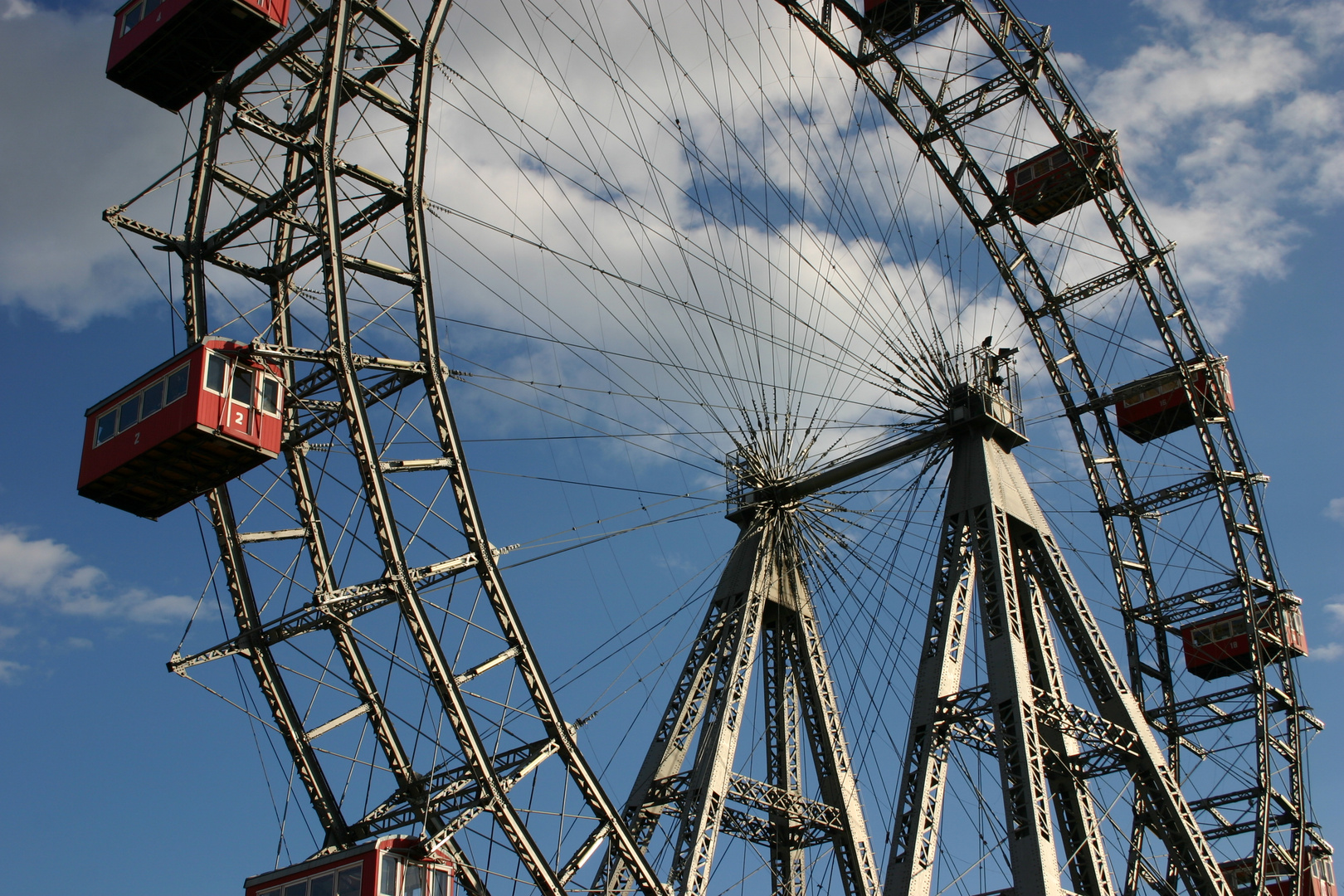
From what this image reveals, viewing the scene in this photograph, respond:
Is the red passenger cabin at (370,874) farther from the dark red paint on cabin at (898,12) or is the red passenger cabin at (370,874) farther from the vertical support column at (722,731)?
the dark red paint on cabin at (898,12)

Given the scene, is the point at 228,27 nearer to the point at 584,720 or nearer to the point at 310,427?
the point at 310,427

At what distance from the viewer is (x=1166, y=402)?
3506 cm

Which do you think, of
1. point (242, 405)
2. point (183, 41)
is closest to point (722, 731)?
point (242, 405)

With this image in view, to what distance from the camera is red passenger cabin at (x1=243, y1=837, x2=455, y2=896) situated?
18922mm

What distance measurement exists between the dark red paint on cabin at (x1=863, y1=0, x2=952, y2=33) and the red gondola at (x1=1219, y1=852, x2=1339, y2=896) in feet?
66.9

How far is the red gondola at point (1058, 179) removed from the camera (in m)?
34.9

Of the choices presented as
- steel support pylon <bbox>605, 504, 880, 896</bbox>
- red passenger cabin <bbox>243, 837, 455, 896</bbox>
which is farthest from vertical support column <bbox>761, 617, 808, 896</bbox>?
red passenger cabin <bbox>243, 837, 455, 896</bbox>

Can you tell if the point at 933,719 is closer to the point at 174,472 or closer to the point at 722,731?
the point at 722,731

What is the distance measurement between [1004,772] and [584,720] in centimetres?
661

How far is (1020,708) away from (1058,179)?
53.3 feet

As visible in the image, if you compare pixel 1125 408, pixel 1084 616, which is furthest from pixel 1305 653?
pixel 1084 616

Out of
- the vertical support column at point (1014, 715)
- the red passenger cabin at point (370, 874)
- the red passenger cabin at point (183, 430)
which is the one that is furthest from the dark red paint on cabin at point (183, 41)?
the vertical support column at point (1014, 715)

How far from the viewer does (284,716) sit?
21.6 m

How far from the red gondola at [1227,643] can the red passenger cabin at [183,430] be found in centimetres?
2309
